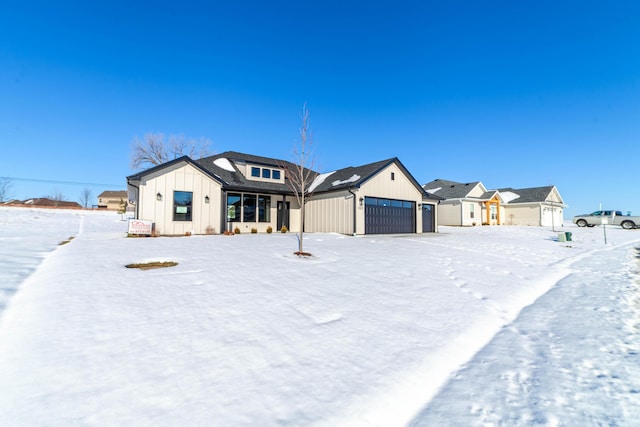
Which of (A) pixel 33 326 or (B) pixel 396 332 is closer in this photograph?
(A) pixel 33 326

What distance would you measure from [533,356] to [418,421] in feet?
6.57

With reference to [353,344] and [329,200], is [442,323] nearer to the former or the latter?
[353,344]

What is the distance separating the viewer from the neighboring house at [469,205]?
96.1 feet

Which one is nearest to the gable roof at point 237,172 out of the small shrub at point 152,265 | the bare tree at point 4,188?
the small shrub at point 152,265

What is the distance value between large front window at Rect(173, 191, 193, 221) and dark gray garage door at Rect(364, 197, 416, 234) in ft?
32.4

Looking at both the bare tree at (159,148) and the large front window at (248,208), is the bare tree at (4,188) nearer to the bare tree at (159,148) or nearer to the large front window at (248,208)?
the bare tree at (159,148)

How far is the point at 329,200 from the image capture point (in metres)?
17.9

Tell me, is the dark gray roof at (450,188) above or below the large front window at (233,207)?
above

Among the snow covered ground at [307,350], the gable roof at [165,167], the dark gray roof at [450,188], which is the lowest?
the snow covered ground at [307,350]

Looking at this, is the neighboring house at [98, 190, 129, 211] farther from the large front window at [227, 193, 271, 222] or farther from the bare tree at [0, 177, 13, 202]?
the large front window at [227, 193, 271, 222]

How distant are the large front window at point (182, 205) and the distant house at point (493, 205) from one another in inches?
1012

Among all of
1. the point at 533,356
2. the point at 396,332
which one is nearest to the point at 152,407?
the point at 396,332

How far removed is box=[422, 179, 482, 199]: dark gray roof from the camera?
29812 mm

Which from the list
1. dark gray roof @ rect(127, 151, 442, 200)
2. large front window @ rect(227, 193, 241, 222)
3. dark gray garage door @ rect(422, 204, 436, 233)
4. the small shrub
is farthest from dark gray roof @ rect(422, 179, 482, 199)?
the small shrub
